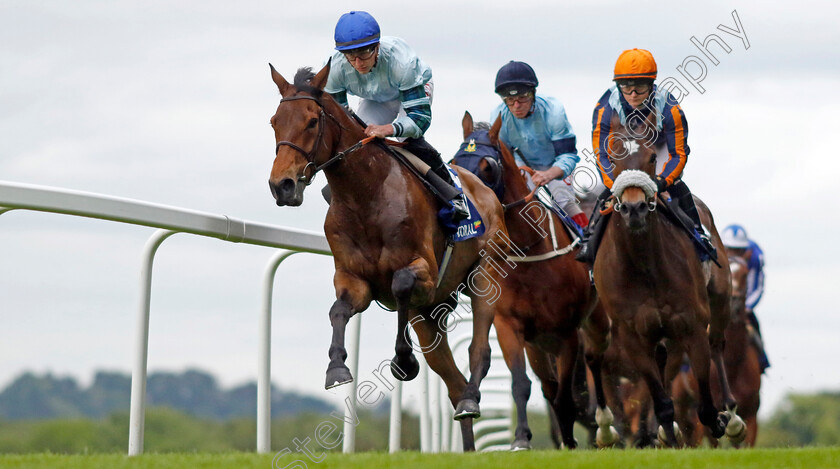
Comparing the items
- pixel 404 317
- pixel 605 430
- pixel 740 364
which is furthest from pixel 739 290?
pixel 404 317

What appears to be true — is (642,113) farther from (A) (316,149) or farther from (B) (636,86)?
(A) (316,149)

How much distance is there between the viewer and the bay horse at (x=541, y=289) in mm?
7359

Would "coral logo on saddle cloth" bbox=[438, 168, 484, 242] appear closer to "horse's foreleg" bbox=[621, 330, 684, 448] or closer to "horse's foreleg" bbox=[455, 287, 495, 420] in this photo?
"horse's foreleg" bbox=[455, 287, 495, 420]

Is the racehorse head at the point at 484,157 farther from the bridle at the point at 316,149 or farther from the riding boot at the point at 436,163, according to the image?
the bridle at the point at 316,149

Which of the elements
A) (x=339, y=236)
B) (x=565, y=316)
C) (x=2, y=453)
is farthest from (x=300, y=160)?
(x=565, y=316)

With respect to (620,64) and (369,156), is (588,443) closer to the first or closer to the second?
(620,64)

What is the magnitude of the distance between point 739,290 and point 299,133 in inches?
242

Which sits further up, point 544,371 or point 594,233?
point 594,233

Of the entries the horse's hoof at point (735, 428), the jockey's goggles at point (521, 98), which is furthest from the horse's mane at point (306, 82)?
the horse's hoof at point (735, 428)

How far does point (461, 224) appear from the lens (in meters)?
6.33

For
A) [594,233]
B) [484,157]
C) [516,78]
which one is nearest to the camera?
[594,233]

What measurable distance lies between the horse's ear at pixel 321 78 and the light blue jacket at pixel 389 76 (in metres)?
0.44

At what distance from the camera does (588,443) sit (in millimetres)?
8242

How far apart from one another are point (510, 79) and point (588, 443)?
8.57ft
